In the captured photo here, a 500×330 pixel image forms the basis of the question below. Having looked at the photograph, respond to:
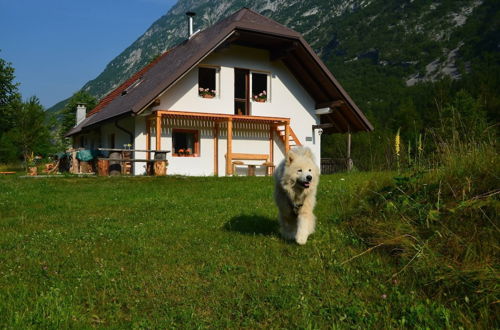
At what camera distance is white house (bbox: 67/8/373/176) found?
63.5ft

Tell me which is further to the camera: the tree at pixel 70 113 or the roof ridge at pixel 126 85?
the tree at pixel 70 113

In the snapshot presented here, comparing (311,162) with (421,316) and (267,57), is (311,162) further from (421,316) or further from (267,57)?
(267,57)

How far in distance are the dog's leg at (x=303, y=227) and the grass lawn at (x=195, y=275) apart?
11 cm

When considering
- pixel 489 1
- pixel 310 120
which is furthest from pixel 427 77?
pixel 310 120

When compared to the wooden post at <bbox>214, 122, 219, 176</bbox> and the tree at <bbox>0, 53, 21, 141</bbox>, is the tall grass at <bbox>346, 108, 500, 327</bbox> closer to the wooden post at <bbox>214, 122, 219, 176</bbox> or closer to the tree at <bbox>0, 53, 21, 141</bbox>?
the wooden post at <bbox>214, 122, 219, 176</bbox>

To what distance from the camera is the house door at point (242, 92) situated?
21469 millimetres

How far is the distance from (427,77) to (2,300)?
11439cm

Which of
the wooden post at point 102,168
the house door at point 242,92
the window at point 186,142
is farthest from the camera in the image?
the house door at point 242,92

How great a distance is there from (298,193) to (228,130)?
46.6ft

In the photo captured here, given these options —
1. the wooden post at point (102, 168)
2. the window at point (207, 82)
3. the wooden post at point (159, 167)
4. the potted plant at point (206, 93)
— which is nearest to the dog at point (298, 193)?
the wooden post at point (159, 167)

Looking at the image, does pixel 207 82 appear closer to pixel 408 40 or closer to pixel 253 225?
pixel 253 225

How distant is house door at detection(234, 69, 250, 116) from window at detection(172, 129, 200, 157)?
104 inches

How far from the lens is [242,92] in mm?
23969

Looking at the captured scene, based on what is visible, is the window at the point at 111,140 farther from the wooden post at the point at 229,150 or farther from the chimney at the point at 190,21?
the wooden post at the point at 229,150
